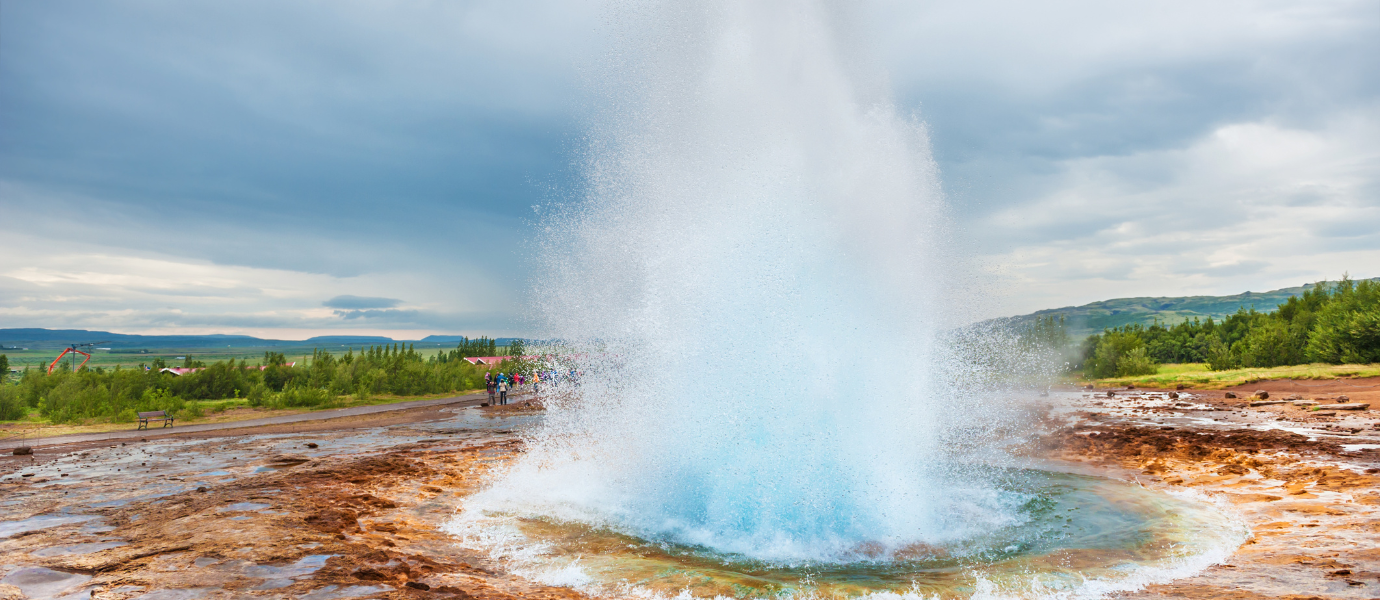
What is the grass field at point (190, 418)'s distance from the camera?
24430 millimetres

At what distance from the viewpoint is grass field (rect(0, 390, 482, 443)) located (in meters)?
24.4

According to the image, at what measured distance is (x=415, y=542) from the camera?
8.37 metres

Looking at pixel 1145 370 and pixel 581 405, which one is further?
pixel 1145 370

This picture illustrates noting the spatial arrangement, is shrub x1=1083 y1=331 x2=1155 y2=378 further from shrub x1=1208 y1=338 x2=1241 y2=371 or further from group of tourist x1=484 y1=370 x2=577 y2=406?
group of tourist x1=484 y1=370 x2=577 y2=406

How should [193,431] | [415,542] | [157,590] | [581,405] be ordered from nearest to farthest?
1. [157,590]
2. [415,542]
3. [581,405]
4. [193,431]

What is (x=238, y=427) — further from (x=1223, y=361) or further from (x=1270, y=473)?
(x=1223, y=361)

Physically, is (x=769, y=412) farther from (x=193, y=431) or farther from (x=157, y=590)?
(x=193, y=431)

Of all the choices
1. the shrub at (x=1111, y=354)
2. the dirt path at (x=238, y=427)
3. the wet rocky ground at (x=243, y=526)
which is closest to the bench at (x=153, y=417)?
the dirt path at (x=238, y=427)

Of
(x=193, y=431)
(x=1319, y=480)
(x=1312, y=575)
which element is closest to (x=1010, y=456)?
(x=1319, y=480)

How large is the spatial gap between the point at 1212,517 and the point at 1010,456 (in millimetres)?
6726

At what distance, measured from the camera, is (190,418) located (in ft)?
96.0

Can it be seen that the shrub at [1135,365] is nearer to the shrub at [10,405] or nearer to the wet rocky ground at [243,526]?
the wet rocky ground at [243,526]

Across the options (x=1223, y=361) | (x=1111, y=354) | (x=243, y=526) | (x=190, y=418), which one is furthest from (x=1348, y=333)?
(x=190, y=418)

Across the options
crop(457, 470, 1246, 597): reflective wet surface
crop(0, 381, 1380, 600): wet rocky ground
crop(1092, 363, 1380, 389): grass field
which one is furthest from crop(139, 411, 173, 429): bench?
crop(1092, 363, 1380, 389): grass field
